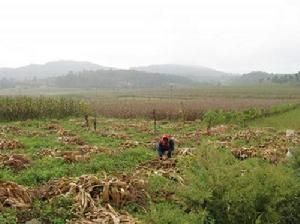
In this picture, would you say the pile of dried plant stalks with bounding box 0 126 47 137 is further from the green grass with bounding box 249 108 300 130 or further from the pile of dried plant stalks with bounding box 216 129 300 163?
the green grass with bounding box 249 108 300 130

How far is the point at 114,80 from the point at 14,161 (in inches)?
5957

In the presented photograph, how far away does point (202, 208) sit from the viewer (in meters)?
6.97

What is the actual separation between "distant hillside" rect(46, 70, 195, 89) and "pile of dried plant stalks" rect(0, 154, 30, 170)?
132 m

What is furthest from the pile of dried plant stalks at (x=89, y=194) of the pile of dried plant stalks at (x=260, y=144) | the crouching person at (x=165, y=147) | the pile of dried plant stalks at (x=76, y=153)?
the pile of dried plant stalks at (x=260, y=144)

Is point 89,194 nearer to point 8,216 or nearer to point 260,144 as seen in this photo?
point 8,216

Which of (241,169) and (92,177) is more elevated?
(241,169)

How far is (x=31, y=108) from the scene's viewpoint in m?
29.0

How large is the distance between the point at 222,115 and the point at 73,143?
45.1 ft

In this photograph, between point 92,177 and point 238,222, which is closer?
point 238,222

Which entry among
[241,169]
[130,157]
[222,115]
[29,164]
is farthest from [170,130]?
[241,169]

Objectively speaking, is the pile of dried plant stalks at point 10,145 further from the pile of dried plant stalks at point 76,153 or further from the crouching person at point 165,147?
the crouching person at point 165,147

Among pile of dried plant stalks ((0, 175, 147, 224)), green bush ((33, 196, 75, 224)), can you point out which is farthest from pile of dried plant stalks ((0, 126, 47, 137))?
green bush ((33, 196, 75, 224))

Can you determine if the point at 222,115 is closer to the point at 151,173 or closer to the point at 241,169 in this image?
the point at 151,173

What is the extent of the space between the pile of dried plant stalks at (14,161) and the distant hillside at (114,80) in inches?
5212
